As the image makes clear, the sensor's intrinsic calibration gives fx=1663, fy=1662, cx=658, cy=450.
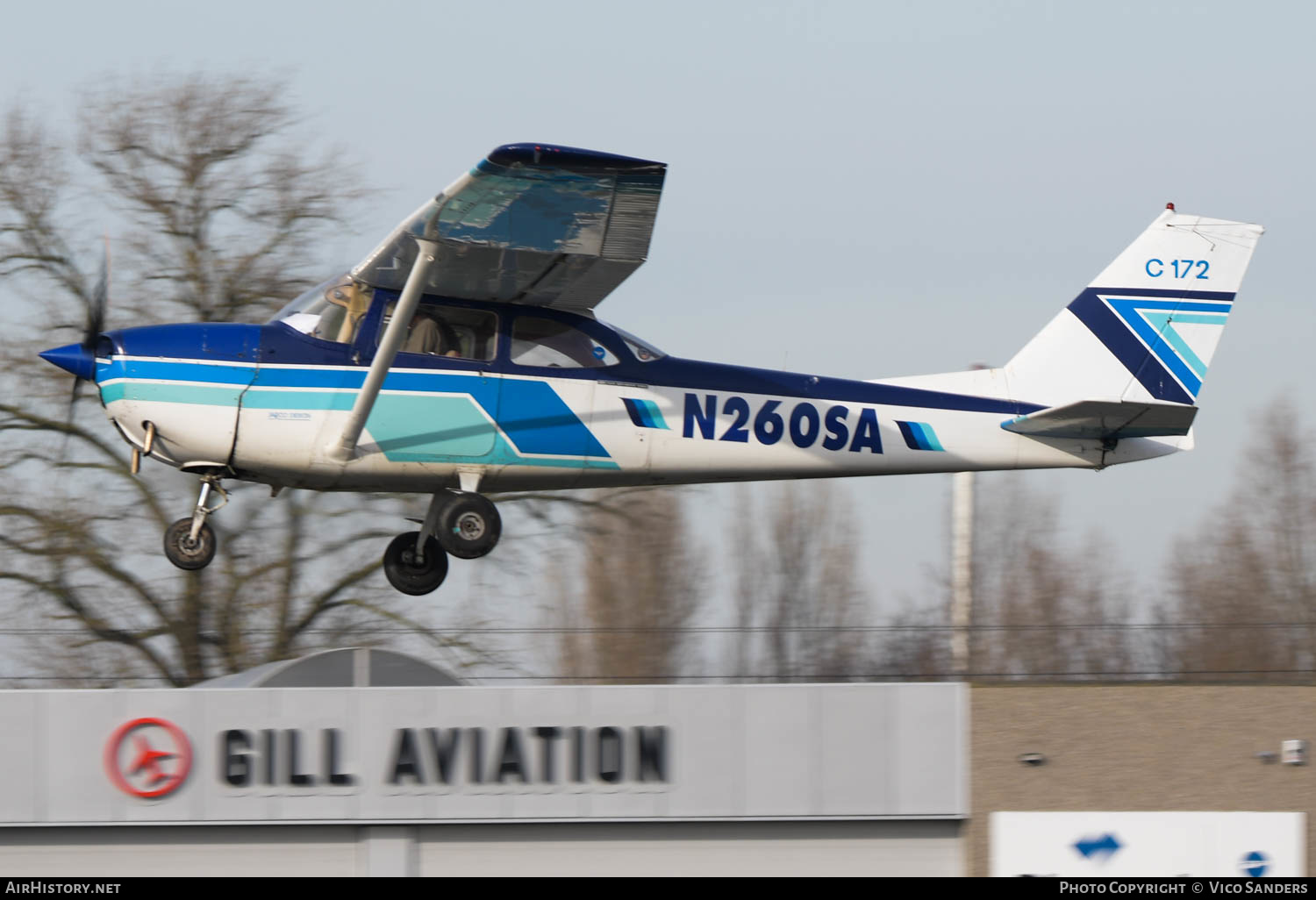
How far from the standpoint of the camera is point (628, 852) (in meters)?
14.1

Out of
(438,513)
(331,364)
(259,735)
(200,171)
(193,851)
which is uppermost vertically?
(200,171)

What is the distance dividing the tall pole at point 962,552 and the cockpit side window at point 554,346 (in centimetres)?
1335

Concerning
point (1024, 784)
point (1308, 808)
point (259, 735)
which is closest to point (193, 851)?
Answer: point (259, 735)

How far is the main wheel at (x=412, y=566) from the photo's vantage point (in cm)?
1305

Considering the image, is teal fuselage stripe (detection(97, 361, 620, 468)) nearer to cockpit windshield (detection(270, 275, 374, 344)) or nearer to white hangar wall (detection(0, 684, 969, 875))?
cockpit windshield (detection(270, 275, 374, 344))

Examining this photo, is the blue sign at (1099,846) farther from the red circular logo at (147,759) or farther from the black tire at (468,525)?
the red circular logo at (147,759)

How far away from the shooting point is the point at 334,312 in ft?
39.4

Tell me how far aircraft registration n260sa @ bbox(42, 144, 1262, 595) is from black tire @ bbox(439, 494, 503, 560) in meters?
0.01

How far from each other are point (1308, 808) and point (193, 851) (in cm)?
935

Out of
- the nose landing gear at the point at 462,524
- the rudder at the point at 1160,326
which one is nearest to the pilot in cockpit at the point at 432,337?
the nose landing gear at the point at 462,524

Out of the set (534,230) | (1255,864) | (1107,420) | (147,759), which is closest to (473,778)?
(147,759)

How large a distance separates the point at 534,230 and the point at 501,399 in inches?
58.9

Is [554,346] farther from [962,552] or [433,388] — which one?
[962,552]

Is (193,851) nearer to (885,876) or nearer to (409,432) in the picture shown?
(409,432)
